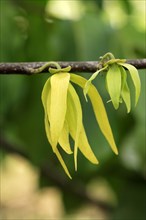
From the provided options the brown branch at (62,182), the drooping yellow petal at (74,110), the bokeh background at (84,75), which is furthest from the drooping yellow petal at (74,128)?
the brown branch at (62,182)

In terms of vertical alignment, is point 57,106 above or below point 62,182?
above

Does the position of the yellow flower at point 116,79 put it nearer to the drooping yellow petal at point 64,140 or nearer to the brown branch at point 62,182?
the drooping yellow petal at point 64,140

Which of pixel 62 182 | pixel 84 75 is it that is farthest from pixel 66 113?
pixel 62 182

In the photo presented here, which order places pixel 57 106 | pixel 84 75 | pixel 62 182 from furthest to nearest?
pixel 62 182
pixel 84 75
pixel 57 106

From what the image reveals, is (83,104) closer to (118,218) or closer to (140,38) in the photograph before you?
(140,38)

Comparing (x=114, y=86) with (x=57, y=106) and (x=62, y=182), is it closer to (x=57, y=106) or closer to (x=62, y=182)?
(x=57, y=106)

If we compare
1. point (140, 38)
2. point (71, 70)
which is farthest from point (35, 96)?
point (71, 70)
